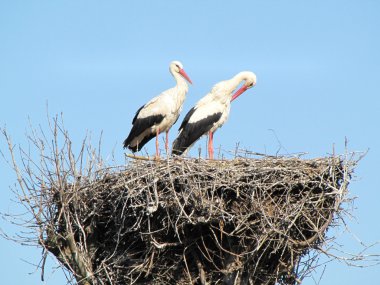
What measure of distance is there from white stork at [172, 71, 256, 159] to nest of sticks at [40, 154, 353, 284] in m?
2.60

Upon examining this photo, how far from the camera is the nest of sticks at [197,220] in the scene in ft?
38.8

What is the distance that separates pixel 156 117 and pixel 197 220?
12.8 feet

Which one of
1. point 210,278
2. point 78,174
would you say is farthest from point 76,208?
point 210,278

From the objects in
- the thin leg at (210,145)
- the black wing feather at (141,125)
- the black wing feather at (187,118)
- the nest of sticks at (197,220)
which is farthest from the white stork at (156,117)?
the nest of sticks at (197,220)

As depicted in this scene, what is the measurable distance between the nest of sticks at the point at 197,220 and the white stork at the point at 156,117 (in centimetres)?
280

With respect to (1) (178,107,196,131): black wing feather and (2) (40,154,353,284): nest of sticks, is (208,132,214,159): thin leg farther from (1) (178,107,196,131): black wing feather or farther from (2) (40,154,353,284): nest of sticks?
(2) (40,154,353,284): nest of sticks

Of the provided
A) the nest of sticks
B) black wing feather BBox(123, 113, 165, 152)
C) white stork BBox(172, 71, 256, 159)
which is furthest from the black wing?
the nest of sticks

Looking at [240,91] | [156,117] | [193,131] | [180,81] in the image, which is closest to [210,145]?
[193,131]

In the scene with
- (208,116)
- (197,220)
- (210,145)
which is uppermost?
(208,116)

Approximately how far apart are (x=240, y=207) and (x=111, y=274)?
208cm

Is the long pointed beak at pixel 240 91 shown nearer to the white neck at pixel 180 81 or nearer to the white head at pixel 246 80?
the white head at pixel 246 80

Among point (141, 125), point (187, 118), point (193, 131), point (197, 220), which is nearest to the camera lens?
point (197, 220)

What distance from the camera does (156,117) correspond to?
603 inches

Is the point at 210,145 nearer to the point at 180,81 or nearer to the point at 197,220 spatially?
the point at 180,81
